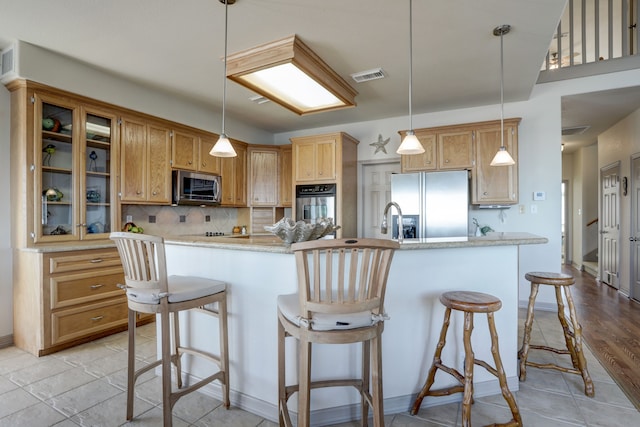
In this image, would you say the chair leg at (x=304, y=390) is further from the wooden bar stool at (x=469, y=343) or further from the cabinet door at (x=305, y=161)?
the cabinet door at (x=305, y=161)

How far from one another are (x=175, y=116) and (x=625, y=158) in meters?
6.20

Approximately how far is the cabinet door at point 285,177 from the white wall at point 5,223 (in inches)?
125

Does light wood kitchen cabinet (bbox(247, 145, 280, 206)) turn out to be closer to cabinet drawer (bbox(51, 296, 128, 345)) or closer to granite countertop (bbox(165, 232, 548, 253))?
cabinet drawer (bbox(51, 296, 128, 345))

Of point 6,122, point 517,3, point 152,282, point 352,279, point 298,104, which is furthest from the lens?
point 298,104

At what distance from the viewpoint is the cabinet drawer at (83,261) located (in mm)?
2805

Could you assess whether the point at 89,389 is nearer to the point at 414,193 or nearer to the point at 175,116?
the point at 175,116

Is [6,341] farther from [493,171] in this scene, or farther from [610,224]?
[610,224]

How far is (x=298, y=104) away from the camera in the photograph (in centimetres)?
343

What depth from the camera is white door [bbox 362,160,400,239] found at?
16.4ft

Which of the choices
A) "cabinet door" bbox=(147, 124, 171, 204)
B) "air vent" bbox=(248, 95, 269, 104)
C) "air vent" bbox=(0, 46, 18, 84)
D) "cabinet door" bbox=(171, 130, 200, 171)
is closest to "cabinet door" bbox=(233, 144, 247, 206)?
"cabinet door" bbox=(171, 130, 200, 171)

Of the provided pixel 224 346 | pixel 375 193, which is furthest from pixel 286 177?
pixel 224 346

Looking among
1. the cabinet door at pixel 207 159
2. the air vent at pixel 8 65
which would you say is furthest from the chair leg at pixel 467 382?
the air vent at pixel 8 65

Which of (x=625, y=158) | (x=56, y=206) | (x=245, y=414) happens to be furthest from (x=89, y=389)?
(x=625, y=158)

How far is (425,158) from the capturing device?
4.18m
